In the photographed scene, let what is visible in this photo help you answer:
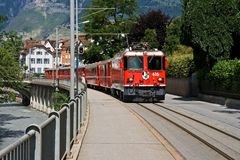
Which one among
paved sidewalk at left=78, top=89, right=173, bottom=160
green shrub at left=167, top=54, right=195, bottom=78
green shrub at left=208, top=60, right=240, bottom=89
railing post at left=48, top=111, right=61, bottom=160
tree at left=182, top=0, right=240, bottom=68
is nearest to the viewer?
railing post at left=48, top=111, right=61, bottom=160

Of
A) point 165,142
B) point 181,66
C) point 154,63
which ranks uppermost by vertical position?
point 181,66

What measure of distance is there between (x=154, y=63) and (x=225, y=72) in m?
4.50

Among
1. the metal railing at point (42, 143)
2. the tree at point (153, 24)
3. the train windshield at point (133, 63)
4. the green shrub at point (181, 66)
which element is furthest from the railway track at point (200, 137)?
the tree at point (153, 24)

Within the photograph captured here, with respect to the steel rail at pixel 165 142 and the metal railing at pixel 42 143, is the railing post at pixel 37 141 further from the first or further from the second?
the steel rail at pixel 165 142

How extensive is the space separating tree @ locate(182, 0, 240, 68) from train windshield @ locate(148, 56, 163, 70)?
13.6 ft

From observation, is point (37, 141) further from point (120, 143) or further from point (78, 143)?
point (120, 143)

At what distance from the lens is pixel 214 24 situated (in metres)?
38.3

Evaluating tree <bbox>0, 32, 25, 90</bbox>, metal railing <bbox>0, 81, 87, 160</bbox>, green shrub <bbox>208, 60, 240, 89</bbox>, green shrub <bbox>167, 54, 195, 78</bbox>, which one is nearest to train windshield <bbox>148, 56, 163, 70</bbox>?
green shrub <bbox>208, 60, 240, 89</bbox>

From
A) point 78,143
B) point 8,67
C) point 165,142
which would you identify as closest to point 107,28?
point 8,67

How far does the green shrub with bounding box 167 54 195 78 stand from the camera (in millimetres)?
49719

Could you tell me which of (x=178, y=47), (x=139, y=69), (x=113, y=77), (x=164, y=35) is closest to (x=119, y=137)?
(x=139, y=69)

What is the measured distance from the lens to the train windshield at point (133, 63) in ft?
117

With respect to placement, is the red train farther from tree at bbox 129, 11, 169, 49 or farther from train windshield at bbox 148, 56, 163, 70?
tree at bbox 129, 11, 169, 49

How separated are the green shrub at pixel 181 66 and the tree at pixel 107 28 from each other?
3498cm
